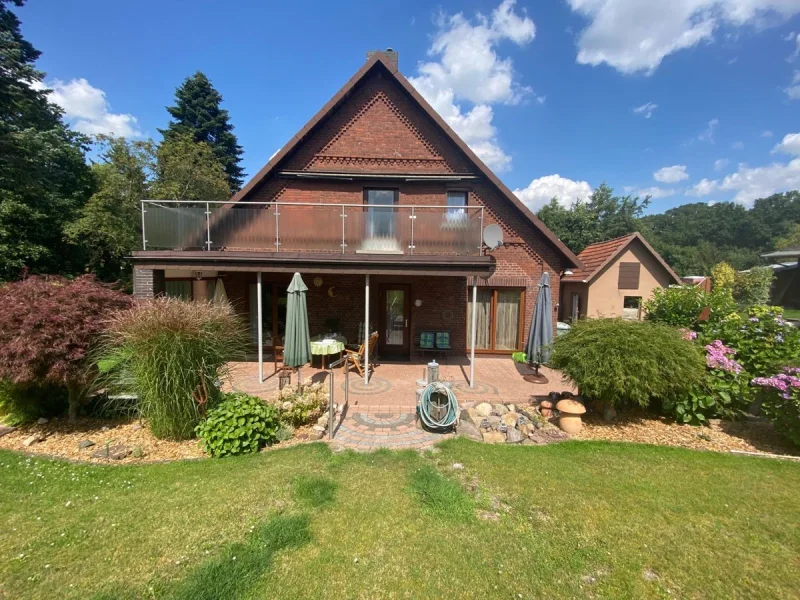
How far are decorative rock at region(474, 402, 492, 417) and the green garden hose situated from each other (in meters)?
0.82

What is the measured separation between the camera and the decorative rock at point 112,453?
15.4ft

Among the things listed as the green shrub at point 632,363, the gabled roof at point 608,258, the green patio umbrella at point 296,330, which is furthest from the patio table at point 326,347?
the gabled roof at point 608,258

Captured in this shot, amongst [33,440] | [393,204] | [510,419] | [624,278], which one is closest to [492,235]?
[393,204]

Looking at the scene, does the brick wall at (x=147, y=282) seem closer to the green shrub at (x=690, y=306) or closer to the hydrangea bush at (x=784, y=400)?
the green shrub at (x=690, y=306)

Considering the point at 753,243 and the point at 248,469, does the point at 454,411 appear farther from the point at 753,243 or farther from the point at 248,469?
the point at 753,243

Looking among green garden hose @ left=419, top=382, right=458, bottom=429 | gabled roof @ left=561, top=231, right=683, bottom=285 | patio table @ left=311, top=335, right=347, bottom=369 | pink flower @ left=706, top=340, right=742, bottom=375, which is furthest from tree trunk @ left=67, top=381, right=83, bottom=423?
gabled roof @ left=561, top=231, right=683, bottom=285

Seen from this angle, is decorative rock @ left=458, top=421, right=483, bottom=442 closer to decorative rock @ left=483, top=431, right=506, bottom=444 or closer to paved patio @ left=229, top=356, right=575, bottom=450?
decorative rock @ left=483, top=431, right=506, bottom=444

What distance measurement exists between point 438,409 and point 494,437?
0.99 meters

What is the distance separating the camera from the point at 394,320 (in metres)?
10.6

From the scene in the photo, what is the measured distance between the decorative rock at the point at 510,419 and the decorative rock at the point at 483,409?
298 mm

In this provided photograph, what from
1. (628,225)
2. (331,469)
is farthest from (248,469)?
(628,225)

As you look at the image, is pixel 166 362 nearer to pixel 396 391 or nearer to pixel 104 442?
pixel 104 442

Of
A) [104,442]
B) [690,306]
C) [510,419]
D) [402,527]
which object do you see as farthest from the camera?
[690,306]

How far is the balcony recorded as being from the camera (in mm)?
8039
